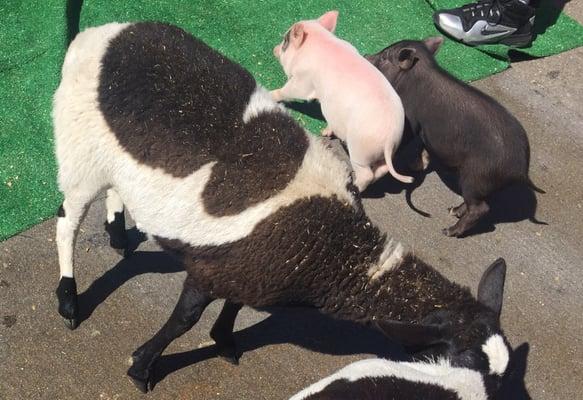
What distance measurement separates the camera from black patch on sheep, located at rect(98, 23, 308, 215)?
312 centimetres

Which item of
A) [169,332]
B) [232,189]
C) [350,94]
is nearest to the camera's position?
[232,189]

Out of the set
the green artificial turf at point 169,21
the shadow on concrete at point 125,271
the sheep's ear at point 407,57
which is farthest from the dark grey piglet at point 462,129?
the shadow on concrete at point 125,271

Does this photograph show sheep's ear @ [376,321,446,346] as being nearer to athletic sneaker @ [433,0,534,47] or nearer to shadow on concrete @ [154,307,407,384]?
shadow on concrete @ [154,307,407,384]

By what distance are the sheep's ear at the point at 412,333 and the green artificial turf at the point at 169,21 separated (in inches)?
101

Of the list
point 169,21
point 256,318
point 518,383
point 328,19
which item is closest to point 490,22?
point 328,19

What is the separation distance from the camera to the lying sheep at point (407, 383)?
112 inches

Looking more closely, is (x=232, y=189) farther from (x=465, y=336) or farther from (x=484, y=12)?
(x=484, y=12)

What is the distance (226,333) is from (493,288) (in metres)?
1.58

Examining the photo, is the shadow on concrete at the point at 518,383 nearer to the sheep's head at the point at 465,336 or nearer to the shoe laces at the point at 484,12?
the sheep's head at the point at 465,336

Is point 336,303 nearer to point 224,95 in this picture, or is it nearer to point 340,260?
point 340,260

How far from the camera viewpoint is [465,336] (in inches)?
123

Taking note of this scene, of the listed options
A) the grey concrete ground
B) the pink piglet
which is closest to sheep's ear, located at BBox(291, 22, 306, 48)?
the pink piglet

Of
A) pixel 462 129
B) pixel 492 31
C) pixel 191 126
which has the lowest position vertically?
pixel 492 31

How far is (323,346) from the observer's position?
4.21 m
